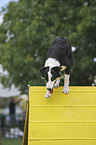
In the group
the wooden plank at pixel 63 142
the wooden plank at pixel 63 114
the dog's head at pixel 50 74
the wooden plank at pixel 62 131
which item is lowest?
the wooden plank at pixel 63 142

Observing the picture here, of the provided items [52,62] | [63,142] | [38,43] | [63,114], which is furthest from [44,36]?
[63,142]

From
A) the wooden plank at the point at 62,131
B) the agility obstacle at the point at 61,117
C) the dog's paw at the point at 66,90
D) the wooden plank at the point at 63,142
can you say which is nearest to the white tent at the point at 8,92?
the agility obstacle at the point at 61,117

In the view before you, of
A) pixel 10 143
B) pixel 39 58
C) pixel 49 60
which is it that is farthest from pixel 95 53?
pixel 49 60

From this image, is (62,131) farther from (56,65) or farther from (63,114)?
(56,65)

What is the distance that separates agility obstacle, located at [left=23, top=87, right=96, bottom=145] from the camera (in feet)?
13.6

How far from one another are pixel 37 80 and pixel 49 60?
628 centimetres

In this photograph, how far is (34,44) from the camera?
11.4m

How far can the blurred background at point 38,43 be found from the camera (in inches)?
424

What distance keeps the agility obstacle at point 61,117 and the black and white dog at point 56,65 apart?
0.18 metres

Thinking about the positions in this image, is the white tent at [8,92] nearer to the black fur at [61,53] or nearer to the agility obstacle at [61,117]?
the black fur at [61,53]

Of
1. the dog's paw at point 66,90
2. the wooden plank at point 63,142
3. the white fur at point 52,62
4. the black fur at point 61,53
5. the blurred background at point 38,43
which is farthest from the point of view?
the blurred background at point 38,43

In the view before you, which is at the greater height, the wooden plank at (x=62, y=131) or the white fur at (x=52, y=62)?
the white fur at (x=52, y=62)

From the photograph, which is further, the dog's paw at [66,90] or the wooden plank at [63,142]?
the dog's paw at [66,90]

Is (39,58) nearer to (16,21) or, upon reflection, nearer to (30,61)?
(30,61)
